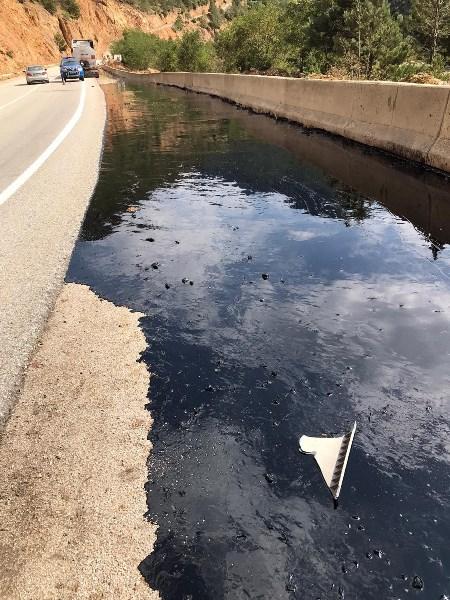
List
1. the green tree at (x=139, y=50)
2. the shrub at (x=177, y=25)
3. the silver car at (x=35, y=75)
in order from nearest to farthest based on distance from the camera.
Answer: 1. the silver car at (x=35, y=75)
2. the green tree at (x=139, y=50)
3. the shrub at (x=177, y=25)

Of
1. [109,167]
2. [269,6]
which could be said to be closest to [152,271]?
[109,167]

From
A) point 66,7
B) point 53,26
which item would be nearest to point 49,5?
point 53,26

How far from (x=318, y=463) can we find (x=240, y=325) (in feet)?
5.64

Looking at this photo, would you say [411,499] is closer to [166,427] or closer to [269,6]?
[166,427]

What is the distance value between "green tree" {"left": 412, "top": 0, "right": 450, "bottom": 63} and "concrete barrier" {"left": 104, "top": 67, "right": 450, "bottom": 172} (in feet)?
115

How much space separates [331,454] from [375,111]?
9851mm

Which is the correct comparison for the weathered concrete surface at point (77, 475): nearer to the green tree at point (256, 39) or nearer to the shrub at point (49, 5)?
the green tree at point (256, 39)

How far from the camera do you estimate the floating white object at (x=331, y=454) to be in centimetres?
274

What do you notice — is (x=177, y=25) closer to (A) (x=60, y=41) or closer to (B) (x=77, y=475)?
(A) (x=60, y=41)

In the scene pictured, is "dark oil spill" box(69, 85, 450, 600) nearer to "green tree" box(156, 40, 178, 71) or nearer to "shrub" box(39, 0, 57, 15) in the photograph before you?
"green tree" box(156, 40, 178, 71)

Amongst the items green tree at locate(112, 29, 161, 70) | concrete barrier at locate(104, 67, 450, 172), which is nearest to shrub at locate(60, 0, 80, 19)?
green tree at locate(112, 29, 161, 70)

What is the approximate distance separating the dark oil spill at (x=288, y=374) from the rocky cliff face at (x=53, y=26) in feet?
207

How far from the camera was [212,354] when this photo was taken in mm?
3949

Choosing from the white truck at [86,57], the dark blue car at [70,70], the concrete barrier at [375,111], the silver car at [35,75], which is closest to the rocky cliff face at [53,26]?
the white truck at [86,57]
